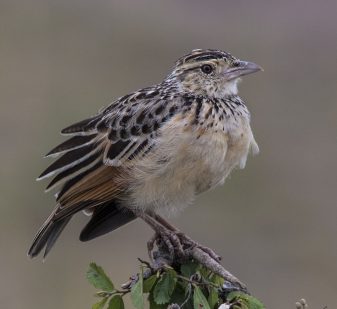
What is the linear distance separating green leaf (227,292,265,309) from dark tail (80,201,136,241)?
200cm

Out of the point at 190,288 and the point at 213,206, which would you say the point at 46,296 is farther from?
the point at 190,288

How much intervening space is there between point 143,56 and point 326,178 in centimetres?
516

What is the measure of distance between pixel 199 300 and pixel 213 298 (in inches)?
5.0

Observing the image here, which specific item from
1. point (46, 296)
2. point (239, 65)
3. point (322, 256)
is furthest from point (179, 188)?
point (322, 256)

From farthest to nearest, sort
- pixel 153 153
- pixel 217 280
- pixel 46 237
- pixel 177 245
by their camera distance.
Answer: pixel 46 237, pixel 153 153, pixel 177 245, pixel 217 280

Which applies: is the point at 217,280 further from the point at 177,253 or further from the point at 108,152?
the point at 108,152

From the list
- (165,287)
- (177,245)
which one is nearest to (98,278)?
(165,287)

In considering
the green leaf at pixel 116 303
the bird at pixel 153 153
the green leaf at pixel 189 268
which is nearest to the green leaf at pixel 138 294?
the green leaf at pixel 116 303

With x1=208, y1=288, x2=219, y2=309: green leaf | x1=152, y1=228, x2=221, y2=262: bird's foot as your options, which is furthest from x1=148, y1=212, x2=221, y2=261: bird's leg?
x1=208, y1=288, x2=219, y2=309: green leaf

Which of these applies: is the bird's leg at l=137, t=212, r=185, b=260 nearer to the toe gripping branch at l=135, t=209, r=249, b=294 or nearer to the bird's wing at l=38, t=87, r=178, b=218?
the toe gripping branch at l=135, t=209, r=249, b=294

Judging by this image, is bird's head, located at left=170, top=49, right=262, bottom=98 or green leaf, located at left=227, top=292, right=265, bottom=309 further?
bird's head, located at left=170, top=49, right=262, bottom=98

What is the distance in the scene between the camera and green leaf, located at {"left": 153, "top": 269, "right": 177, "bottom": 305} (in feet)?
22.0

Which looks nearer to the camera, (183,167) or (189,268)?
(189,268)

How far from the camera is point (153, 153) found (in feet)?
27.0
